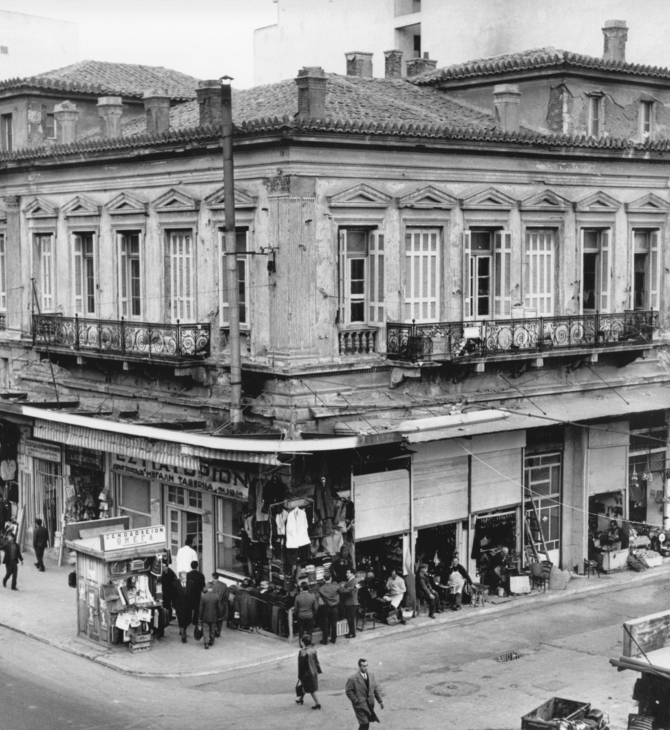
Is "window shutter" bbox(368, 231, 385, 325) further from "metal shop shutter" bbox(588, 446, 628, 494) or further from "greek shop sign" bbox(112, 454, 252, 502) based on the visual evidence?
"metal shop shutter" bbox(588, 446, 628, 494)

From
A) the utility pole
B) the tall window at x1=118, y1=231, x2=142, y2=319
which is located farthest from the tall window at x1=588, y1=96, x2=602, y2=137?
the tall window at x1=118, y1=231, x2=142, y2=319

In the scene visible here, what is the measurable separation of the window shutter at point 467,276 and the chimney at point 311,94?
4421 millimetres

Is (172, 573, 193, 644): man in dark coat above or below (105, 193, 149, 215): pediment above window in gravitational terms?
below

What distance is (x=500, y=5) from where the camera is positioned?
37.2 metres

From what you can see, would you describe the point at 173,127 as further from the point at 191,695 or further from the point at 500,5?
the point at 191,695

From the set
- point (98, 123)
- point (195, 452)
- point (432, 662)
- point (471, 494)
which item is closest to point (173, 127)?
point (98, 123)

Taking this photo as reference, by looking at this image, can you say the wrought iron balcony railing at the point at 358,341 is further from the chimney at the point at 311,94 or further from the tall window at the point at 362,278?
the chimney at the point at 311,94

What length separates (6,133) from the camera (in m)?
35.0

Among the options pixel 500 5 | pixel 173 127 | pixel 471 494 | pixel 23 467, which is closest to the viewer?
pixel 471 494

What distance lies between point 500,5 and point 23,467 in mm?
17896

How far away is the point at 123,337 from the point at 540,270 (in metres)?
9.32

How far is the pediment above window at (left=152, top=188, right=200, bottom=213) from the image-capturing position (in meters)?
28.0

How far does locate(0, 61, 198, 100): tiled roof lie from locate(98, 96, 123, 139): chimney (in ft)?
8.42

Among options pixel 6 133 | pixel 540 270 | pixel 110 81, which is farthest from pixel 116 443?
pixel 110 81
